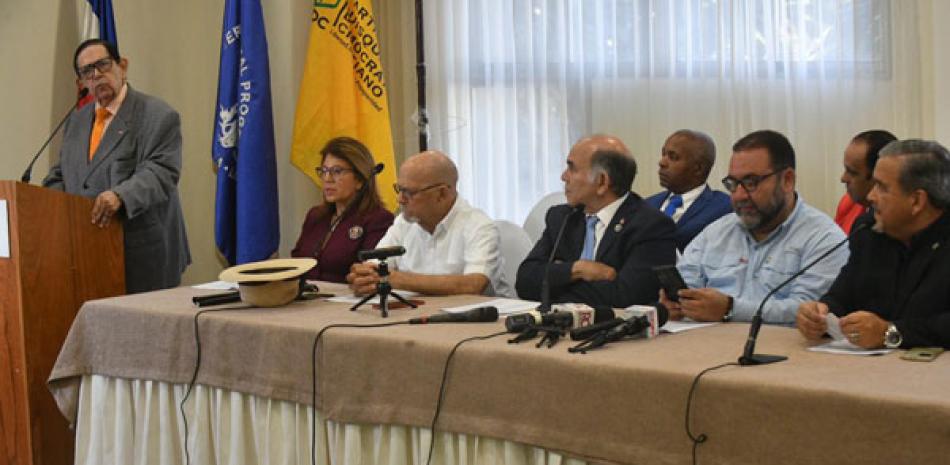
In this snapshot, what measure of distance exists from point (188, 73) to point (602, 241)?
3.04 m

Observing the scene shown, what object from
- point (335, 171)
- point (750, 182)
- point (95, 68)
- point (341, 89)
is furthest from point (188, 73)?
point (750, 182)

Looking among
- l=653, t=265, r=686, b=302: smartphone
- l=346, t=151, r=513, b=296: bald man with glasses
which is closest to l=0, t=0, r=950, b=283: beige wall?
l=346, t=151, r=513, b=296: bald man with glasses

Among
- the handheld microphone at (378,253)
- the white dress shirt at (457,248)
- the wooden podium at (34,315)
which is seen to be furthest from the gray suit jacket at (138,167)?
the handheld microphone at (378,253)

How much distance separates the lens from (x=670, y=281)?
8.45 ft

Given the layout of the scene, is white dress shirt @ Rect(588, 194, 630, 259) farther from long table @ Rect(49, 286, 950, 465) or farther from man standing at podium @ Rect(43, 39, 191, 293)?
man standing at podium @ Rect(43, 39, 191, 293)

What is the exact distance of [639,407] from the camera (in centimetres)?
198

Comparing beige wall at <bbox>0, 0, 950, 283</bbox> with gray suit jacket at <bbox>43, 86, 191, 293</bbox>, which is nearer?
gray suit jacket at <bbox>43, 86, 191, 293</bbox>

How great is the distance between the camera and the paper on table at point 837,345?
2.08m

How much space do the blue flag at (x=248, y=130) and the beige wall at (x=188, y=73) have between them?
0.65ft

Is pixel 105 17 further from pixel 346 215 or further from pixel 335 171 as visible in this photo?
pixel 346 215

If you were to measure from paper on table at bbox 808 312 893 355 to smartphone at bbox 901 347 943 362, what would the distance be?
0.05 m

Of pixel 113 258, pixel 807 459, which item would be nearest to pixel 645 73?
pixel 113 258

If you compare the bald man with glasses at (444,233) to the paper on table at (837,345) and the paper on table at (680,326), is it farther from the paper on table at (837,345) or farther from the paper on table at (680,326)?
the paper on table at (837,345)

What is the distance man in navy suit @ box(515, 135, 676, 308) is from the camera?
3018 mm
